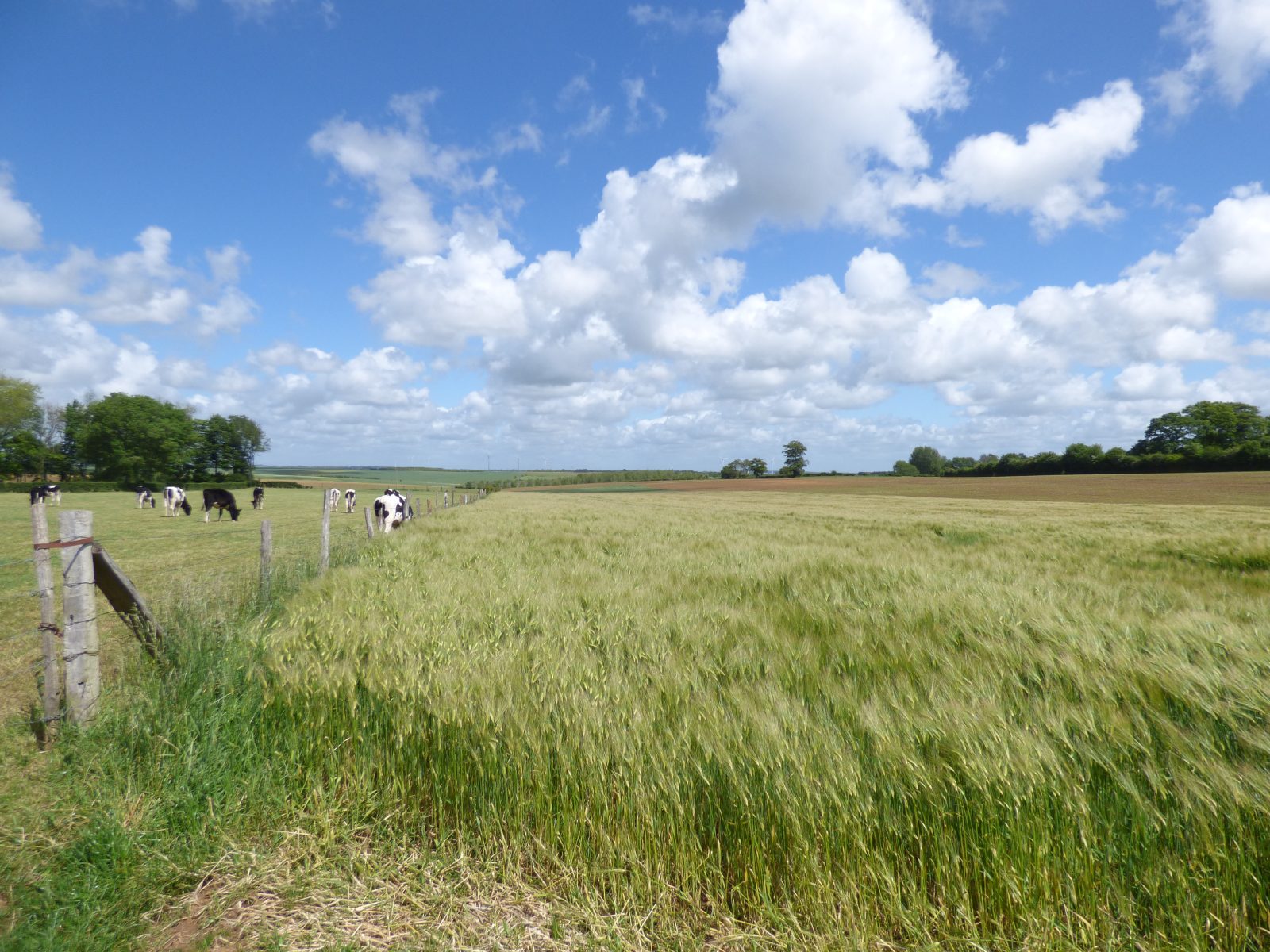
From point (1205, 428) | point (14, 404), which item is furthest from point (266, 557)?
point (1205, 428)

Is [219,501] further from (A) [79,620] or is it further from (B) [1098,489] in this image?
(B) [1098,489]

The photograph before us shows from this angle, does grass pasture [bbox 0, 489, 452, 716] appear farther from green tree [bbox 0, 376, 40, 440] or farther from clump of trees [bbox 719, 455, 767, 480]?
Answer: clump of trees [bbox 719, 455, 767, 480]

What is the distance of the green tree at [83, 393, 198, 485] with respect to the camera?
219ft

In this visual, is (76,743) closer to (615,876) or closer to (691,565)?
(615,876)

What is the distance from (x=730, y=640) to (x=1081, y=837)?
217 centimetres

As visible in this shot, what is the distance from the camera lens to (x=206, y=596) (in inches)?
199

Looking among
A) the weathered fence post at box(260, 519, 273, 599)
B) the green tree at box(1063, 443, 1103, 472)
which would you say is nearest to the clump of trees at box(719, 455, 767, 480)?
the green tree at box(1063, 443, 1103, 472)

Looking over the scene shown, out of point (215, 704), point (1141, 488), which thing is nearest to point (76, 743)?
point (215, 704)

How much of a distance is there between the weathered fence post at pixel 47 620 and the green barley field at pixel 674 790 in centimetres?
35

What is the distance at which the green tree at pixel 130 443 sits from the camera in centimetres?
6662

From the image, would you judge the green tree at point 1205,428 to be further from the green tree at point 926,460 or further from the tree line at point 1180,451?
the green tree at point 926,460

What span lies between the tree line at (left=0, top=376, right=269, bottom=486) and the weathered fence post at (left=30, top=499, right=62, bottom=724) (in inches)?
3150


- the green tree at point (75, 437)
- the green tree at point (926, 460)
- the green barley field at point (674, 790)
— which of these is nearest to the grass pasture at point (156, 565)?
the green barley field at point (674, 790)

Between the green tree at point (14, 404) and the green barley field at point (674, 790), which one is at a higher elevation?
the green tree at point (14, 404)
